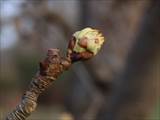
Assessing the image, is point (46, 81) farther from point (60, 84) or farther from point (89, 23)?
point (60, 84)

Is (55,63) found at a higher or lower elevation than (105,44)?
higher

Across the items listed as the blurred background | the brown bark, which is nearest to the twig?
the brown bark

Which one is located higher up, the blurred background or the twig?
the twig

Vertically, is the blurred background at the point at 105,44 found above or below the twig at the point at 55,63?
below

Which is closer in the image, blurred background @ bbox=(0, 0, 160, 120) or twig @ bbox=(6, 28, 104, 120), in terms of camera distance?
twig @ bbox=(6, 28, 104, 120)

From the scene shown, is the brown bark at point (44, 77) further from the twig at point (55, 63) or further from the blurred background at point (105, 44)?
the blurred background at point (105, 44)

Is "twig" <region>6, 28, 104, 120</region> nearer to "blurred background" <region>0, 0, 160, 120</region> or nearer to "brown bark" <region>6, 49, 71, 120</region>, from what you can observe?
"brown bark" <region>6, 49, 71, 120</region>

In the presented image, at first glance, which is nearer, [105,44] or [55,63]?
[55,63]

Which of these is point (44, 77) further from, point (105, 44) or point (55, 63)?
point (105, 44)

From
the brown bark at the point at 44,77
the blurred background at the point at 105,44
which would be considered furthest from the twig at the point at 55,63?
the blurred background at the point at 105,44

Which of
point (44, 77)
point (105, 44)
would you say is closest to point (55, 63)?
point (44, 77)

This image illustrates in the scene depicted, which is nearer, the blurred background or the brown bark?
the brown bark
